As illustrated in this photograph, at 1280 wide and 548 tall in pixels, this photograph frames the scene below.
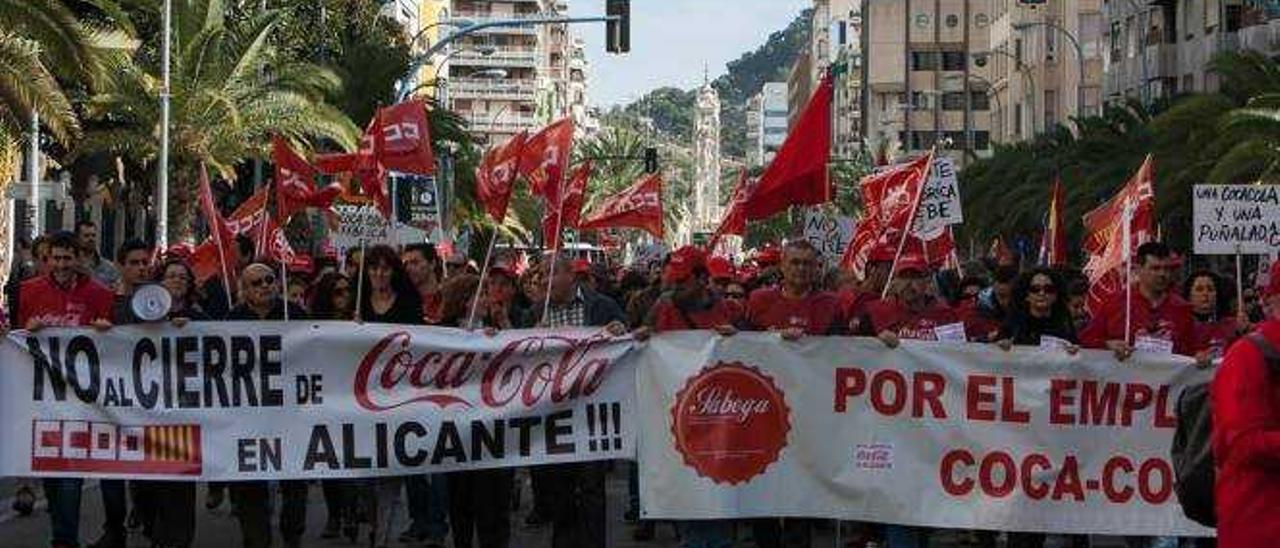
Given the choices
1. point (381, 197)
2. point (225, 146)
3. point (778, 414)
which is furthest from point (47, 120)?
point (778, 414)

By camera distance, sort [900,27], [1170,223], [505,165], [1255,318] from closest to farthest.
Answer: [505,165] < [1255,318] < [1170,223] < [900,27]

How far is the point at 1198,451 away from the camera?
6828 millimetres

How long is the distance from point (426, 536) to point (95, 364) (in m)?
2.60

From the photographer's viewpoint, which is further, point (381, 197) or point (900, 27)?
point (900, 27)

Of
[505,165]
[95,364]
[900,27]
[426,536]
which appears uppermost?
[900,27]

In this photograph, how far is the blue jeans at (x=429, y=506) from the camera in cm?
Result: 1345

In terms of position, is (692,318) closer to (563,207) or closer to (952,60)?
(563,207)

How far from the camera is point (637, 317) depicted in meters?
18.3

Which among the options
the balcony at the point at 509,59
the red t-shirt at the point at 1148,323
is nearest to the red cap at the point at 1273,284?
the red t-shirt at the point at 1148,323

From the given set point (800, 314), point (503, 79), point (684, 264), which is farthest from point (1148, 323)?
point (503, 79)

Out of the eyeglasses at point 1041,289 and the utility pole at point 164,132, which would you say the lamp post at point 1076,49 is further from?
the eyeglasses at point 1041,289

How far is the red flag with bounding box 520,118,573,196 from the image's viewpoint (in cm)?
1483

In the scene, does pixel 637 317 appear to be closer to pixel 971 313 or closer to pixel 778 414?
pixel 971 313

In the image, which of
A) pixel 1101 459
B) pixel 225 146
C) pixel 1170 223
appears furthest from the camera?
pixel 1170 223
